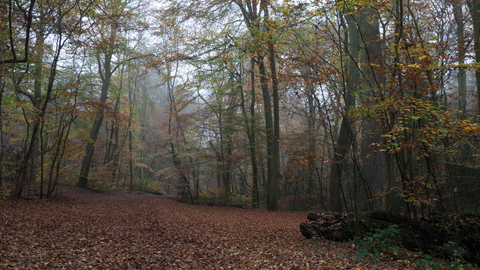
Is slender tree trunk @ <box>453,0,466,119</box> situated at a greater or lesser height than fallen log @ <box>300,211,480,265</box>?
greater

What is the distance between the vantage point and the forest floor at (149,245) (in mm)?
4082

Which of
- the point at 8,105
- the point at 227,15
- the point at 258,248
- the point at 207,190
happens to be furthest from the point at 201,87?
the point at 258,248

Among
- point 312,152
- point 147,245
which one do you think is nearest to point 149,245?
point 147,245

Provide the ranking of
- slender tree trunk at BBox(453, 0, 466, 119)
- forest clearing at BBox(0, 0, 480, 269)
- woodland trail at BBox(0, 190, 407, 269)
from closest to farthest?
woodland trail at BBox(0, 190, 407, 269) < forest clearing at BBox(0, 0, 480, 269) < slender tree trunk at BBox(453, 0, 466, 119)

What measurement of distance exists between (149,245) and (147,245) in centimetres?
4

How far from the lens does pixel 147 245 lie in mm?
4949

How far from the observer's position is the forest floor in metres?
4.08

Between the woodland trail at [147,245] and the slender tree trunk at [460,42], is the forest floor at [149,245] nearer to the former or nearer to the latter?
the woodland trail at [147,245]

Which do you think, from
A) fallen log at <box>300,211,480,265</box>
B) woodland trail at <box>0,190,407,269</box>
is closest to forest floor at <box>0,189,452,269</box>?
woodland trail at <box>0,190,407,269</box>

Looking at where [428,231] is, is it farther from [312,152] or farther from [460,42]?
[460,42]

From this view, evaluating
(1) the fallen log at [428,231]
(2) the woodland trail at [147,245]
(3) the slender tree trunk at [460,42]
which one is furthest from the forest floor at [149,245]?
(3) the slender tree trunk at [460,42]

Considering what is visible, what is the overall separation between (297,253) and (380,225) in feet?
5.64

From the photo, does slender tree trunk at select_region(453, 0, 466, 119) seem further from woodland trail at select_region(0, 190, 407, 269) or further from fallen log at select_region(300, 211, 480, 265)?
woodland trail at select_region(0, 190, 407, 269)

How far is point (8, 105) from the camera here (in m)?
10.1
